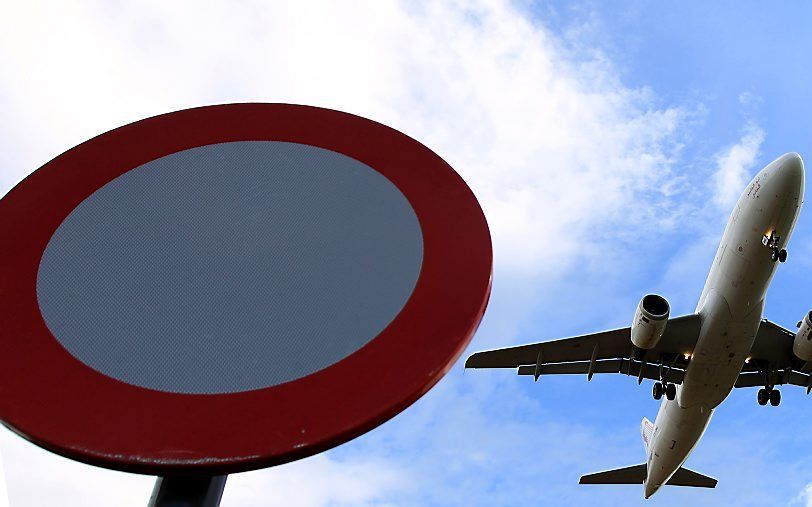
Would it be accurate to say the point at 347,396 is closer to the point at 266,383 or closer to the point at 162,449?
the point at 266,383

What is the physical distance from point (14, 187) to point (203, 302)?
1177 millimetres

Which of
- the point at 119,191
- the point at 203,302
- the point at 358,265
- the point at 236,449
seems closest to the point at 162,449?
the point at 236,449

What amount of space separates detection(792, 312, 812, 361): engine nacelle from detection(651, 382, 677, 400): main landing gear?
3828 millimetres

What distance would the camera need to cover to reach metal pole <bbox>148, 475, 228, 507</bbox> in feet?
6.33

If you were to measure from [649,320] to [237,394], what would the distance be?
18051 millimetres

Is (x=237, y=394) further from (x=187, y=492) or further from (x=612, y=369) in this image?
(x=612, y=369)

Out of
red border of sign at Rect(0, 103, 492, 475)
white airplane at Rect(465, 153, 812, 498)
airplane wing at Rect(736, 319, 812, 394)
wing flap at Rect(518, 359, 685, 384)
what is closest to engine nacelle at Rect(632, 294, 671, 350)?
white airplane at Rect(465, 153, 812, 498)


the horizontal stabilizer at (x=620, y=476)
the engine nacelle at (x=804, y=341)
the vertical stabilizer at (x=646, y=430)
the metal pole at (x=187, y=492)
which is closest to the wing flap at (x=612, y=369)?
the engine nacelle at (x=804, y=341)

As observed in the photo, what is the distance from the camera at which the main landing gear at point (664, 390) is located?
2203cm

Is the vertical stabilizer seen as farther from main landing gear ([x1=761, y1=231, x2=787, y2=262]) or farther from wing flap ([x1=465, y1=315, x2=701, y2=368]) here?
main landing gear ([x1=761, y1=231, x2=787, y2=262])

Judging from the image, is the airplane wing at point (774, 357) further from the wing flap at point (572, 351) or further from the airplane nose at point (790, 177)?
the airplane nose at point (790, 177)

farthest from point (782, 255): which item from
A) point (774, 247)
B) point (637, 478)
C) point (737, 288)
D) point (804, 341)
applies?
point (637, 478)

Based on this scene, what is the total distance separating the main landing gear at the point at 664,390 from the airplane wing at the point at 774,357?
9.90ft

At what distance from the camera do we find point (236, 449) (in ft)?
5.98
